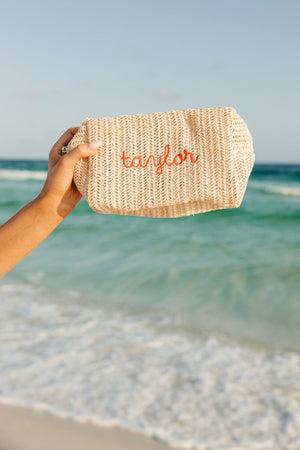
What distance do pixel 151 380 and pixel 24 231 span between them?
5.22 feet

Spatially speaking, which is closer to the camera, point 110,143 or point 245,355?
point 110,143

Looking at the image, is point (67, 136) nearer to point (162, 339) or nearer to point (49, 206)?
point (49, 206)

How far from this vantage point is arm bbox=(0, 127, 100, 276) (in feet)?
3.13

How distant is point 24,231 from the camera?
0.96 meters

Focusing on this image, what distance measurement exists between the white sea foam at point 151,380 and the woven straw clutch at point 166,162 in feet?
4.05

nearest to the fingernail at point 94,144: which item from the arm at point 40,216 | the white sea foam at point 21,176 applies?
the arm at point 40,216

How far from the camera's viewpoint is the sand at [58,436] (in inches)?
68.3

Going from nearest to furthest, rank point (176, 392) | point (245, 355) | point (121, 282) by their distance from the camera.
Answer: point (176, 392)
point (245, 355)
point (121, 282)

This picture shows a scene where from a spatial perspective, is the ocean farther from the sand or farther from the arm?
the arm

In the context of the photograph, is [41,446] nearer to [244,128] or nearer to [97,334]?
[97,334]

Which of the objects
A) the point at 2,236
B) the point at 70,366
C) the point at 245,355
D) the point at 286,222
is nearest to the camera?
the point at 2,236

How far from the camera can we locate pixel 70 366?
2422mm

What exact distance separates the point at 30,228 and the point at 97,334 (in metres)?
2.06

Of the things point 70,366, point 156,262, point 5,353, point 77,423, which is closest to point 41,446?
point 77,423
